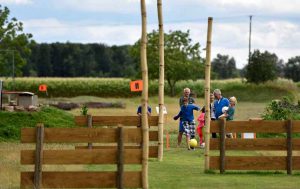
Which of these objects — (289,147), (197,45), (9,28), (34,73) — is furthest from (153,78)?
(289,147)

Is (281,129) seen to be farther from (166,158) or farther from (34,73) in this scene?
(34,73)

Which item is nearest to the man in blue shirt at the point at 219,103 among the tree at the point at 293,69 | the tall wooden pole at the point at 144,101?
the tall wooden pole at the point at 144,101

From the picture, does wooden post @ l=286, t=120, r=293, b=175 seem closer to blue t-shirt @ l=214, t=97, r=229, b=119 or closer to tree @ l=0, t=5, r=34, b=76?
blue t-shirt @ l=214, t=97, r=229, b=119

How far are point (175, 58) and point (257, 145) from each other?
73.7 m

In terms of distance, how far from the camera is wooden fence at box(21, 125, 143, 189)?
14.3 metres

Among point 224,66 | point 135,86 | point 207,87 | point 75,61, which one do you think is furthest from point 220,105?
point 224,66

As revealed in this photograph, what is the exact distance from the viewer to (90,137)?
14.6 metres

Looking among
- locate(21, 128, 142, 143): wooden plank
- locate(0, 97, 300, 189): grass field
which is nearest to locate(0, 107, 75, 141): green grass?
locate(0, 97, 300, 189): grass field

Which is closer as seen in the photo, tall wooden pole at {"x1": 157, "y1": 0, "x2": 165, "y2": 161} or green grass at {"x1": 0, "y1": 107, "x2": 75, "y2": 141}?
tall wooden pole at {"x1": 157, "y1": 0, "x2": 165, "y2": 161}

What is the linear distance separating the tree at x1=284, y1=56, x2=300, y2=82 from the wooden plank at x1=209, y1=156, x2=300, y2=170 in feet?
334

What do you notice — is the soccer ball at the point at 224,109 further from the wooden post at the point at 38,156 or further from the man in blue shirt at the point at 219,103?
the wooden post at the point at 38,156

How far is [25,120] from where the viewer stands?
31.9 m

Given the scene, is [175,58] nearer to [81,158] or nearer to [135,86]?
[135,86]

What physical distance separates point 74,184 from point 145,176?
1.21 meters
